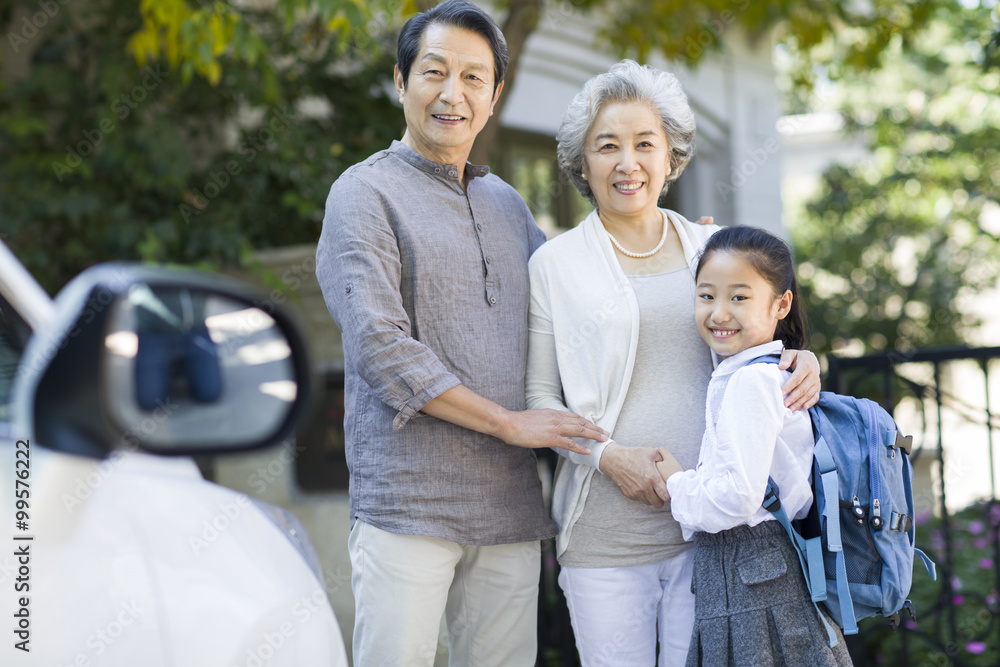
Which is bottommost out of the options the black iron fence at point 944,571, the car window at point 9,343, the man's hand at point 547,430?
the black iron fence at point 944,571

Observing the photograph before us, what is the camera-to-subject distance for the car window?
132cm

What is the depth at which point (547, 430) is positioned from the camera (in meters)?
1.94

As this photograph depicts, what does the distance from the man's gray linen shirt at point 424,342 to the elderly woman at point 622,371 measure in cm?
10

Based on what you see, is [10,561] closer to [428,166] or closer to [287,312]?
[287,312]

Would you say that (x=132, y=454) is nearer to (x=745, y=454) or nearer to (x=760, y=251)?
(x=745, y=454)

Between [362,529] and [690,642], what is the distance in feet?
2.42

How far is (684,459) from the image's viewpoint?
202 centimetres

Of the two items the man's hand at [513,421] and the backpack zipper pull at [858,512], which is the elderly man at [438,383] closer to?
the man's hand at [513,421]

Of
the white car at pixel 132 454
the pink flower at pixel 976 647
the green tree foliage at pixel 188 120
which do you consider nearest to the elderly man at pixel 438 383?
the white car at pixel 132 454

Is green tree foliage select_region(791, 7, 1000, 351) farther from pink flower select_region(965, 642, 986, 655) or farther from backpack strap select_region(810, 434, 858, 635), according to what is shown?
backpack strap select_region(810, 434, 858, 635)

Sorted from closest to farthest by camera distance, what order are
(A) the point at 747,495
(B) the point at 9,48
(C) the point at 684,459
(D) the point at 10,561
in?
1. (D) the point at 10,561
2. (A) the point at 747,495
3. (C) the point at 684,459
4. (B) the point at 9,48

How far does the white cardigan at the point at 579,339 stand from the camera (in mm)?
2039

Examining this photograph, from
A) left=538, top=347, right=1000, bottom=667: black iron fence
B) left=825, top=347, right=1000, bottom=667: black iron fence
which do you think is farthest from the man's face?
left=825, top=347, right=1000, bottom=667: black iron fence

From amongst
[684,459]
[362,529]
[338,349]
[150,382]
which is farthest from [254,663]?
[338,349]
